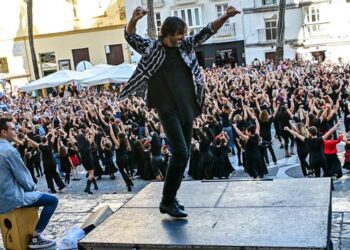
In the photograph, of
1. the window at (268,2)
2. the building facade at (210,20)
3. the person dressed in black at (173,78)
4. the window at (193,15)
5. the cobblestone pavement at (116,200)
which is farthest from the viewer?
the window at (193,15)

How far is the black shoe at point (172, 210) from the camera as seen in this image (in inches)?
203

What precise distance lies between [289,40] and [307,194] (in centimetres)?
3230

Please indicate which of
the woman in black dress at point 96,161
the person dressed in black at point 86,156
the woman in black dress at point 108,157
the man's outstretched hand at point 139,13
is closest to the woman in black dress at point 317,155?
the person dressed in black at point 86,156

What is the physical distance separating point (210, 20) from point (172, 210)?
33916 millimetres

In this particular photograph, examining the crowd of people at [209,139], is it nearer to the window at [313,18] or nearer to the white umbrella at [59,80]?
the white umbrella at [59,80]

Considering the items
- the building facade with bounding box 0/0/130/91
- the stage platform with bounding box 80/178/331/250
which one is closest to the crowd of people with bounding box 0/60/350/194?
the stage platform with bounding box 80/178/331/250

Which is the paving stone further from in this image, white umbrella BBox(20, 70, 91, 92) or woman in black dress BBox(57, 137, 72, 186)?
white umbrella BBox(20, 70, 91, 92)

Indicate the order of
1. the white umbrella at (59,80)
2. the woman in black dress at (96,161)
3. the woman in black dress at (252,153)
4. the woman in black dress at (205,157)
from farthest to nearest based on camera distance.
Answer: the white umbrella at (59,80) → the woman in black dress at (96,161) → the woman in black dress at (205,157) → the woman in black dress at (252,153)

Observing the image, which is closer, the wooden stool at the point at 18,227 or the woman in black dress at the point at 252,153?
the wooden stool at the point at 18,227

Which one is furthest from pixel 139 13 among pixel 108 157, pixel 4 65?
pixel 4 65

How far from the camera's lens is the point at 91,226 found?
619 cm

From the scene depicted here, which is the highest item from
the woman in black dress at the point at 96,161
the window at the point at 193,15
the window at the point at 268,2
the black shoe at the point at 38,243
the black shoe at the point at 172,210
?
the window at the point at 268,2

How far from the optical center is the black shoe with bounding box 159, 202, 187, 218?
516cm

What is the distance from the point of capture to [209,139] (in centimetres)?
1227
